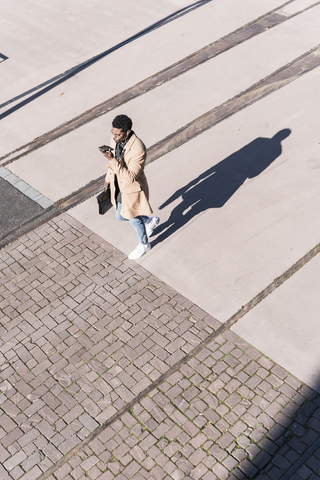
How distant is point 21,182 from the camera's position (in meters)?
7.63

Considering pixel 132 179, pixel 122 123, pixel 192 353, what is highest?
pixel 122 123

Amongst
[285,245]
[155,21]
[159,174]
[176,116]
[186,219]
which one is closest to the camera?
[285,245]

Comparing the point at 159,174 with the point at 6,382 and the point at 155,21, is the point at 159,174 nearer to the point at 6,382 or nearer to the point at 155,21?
the point at 6,382

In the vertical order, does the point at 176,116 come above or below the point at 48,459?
above

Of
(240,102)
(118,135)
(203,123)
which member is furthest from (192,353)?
(240,102)

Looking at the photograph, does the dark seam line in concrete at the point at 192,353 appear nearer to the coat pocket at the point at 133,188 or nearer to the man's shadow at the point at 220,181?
the man's shadow at the point at 220,181

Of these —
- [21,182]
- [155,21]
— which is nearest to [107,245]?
[21,182]

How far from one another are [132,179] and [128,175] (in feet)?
0.22

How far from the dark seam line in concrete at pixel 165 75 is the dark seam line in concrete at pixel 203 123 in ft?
4.83

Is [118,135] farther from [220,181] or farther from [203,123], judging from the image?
[203,123]

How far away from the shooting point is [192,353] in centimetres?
519

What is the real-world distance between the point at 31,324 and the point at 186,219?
247 cm

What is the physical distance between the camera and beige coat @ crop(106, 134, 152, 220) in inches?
207

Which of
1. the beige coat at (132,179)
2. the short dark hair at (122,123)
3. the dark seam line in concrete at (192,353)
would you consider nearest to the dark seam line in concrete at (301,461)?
the dark seam line in concrete at (192,353)
